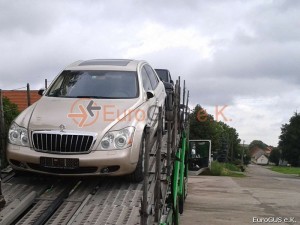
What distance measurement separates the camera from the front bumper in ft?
16.4

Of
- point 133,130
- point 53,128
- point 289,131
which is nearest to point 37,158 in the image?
point 53,128

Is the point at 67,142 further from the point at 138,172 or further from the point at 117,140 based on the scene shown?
the point at 138,172

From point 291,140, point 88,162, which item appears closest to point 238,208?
point 88,162

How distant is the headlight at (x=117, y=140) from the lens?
199 inches

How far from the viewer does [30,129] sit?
5.19m

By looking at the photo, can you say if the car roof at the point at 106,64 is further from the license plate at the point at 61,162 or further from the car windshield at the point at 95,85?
the license plate at the point at 61,162

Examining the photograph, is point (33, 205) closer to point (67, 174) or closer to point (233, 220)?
point (67, 174)

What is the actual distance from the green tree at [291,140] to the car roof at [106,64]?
85.3 metres

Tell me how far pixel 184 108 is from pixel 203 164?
40.3ft

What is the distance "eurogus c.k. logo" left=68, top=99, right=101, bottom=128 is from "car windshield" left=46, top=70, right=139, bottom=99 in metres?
0.42

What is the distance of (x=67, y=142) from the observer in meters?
4.99

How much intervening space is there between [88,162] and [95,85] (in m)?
1.59

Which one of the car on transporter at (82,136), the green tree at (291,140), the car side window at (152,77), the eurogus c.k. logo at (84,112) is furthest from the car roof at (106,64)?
the green tree at (291,140)

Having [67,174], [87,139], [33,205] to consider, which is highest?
[87,139]
